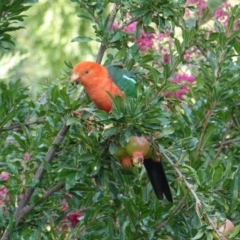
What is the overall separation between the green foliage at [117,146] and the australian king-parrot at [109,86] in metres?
0.03

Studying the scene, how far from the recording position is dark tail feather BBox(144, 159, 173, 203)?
1.41 metres

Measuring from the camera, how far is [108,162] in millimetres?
1398

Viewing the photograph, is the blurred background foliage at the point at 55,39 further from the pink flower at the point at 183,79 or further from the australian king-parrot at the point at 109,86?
the australian king-parrot at the point at 109,86

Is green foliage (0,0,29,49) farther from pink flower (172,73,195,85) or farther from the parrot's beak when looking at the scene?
pink flower (172,73,195,85)

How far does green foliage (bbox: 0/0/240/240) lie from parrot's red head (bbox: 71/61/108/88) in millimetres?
57

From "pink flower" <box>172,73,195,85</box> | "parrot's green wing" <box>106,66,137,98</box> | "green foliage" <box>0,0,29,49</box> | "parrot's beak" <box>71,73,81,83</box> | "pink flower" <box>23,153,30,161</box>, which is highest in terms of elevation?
"green foliage" <box>0,0,29,49</box>

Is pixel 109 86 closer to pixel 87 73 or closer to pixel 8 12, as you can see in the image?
pixel 87 73

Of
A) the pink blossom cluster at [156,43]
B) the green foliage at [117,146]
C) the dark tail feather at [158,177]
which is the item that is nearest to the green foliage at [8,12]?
the green foliage at [117,146]

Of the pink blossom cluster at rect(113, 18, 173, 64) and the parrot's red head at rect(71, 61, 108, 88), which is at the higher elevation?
the parrot's red head at rect(71, 61, 108, 88)

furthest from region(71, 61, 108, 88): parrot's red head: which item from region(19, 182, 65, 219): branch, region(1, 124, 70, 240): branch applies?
region(19, 182, 65, 219): branch

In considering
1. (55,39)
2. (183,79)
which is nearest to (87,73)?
(183,79)

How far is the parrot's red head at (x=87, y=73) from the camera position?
1.45m

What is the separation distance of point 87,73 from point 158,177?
0.29 metres

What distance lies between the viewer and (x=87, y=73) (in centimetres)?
146
